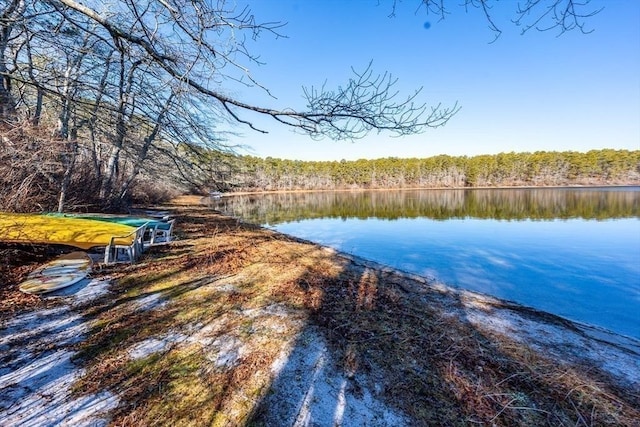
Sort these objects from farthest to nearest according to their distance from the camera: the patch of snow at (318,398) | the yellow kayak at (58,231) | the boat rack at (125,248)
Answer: the boat rack at (125,248) < the yellow kayak at (58,231) < the patch of snow at (318,398)

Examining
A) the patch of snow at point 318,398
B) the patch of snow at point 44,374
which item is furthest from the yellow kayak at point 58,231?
the patch of snow at point 318,398

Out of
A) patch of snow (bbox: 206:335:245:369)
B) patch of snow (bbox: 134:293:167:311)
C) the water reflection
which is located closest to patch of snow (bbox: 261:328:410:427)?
patch of snow (bbox: 206:335:245:369)

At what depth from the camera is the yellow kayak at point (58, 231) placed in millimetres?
4203

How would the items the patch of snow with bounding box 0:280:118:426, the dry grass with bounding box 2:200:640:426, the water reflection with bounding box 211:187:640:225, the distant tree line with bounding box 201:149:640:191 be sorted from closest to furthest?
the patch of snow with bounding box 0:280:118:426 → the dry grass with bounding box 2:200:640:426 → the water reflection with bounding box 211:187:640:225 → the distant tree line with bounding box 201:149:640:191

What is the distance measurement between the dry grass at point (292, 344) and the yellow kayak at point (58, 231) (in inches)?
26.4

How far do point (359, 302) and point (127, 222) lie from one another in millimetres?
5440

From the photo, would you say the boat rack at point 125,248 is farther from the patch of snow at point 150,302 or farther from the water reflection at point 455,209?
the water reflection at point 455,209

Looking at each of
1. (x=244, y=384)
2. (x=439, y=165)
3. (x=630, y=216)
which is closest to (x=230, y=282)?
(x=244, y=384)

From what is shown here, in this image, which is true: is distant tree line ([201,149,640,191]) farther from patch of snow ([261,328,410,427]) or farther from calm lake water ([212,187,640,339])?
patch of snow ([261,328,410,427])

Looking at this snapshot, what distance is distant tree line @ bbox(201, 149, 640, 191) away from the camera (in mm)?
66812

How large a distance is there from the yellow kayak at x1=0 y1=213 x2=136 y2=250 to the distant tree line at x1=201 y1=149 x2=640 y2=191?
57747mm

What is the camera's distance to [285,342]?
3.02 meters

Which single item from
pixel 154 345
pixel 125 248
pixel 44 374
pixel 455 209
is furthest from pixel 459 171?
pixel 44 374

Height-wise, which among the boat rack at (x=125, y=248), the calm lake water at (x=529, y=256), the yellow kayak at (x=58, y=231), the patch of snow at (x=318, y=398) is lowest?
the calm lake water at (x=529, y=256)
